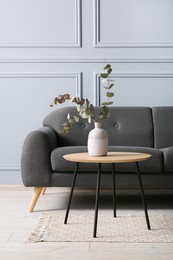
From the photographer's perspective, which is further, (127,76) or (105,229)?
(127,76)

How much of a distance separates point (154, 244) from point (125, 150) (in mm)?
989

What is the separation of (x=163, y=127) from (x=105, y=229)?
1.34 metres

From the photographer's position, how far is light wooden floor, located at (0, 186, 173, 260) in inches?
92.7

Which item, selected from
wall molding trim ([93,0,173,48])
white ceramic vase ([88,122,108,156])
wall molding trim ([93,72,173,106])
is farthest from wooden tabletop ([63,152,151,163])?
wall molding trim ([93,0,173,48])

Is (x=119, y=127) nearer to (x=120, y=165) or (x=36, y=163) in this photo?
(x=120, y=165)

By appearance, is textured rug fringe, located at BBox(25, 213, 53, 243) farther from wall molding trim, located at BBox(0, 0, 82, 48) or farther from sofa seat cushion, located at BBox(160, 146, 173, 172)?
wall molding trim, located at BBox(0, 0, 82, 48)

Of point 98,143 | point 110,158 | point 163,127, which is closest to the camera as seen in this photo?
point 110,158

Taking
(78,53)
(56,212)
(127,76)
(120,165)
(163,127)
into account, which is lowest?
(56,212)

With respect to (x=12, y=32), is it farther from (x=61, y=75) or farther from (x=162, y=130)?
(x=162, y=130)

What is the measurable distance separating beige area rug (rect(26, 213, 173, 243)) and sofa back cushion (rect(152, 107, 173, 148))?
84cm

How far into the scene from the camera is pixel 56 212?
337 cm

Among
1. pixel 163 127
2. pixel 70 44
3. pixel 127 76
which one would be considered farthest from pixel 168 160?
pixel 70 44

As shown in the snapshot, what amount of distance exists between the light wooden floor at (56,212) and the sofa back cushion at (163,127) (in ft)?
1.37

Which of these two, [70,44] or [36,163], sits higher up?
[70,44]
